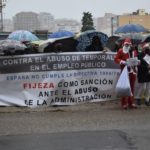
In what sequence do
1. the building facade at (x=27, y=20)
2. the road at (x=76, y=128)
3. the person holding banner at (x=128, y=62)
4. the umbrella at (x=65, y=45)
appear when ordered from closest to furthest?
1. the road at (x=76, y=128)
2. the person holding banner at (x=128, y=62)
3. the umbrella at (x=65, y=45)
4. the building facade at (x=27, y=20)

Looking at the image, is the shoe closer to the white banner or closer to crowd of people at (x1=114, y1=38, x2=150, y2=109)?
crowd of people at (x1=114, y1=38, x2=150, y2=109)

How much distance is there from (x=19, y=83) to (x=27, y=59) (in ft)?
2.12

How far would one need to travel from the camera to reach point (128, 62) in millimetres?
12406

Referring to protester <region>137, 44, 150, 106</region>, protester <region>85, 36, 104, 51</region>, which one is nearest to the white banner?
protester <region>85, 36, 104, 51</region>

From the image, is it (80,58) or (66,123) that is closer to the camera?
(66,123)

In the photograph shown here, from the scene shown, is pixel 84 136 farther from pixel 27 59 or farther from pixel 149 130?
pixel 27 59

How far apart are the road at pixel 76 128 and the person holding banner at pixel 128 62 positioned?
0.99ft

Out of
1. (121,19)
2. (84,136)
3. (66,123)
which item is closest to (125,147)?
(84,136)

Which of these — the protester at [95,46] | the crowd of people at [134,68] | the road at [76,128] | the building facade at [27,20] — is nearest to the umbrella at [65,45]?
the protester at [95,46]

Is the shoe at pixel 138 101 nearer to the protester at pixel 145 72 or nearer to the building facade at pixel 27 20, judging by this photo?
the protester at pixel 145 72

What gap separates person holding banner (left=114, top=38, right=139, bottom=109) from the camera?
40.8 ft

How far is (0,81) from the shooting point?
1273 centimetres

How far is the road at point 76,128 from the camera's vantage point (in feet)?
27.2

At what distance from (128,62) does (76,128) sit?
3068mm
